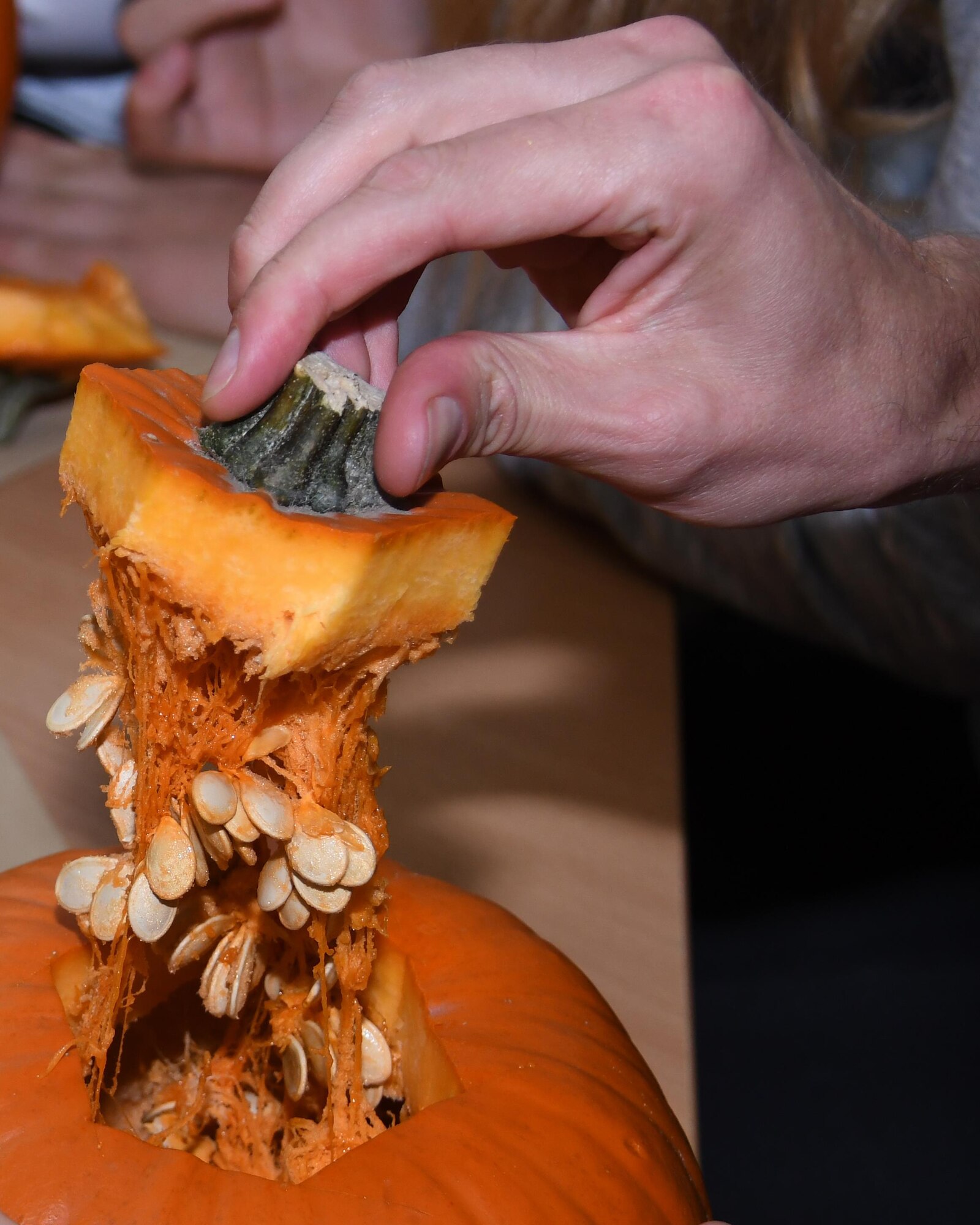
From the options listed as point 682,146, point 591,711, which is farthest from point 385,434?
point 591,711

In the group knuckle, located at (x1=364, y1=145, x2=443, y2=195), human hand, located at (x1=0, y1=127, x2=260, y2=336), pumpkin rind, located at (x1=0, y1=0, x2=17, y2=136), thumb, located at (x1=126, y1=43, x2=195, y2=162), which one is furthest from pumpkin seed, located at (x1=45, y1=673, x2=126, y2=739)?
thumb, located at (x1=126, y1=43, x2=195, y2=162)

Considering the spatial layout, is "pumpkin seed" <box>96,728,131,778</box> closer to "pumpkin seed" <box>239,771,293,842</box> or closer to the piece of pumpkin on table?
"pumpkin seed" <box>239,771,293,842</box>

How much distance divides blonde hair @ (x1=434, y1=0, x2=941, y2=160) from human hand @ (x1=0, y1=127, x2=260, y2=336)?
1.95 feet

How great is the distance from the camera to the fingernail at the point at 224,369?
474 millimetres

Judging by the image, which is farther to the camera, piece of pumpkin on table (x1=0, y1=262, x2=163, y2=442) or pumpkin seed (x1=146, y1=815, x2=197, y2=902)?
piece of pumpkin on table (x1=0, y1=262, x2=163, y2=442)

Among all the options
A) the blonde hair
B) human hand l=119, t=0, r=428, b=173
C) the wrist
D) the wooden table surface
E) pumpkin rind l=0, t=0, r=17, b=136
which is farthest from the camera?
human hand l=119, t=0, r=428, b=173

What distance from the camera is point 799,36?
96cm

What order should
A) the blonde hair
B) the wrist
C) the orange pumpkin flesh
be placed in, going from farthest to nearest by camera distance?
the orange pumpkin flesh
the blonde hair
the wrist

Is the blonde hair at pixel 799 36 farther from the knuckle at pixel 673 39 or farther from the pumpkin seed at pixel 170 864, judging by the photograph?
the pumpkin seed at pixel 170 864

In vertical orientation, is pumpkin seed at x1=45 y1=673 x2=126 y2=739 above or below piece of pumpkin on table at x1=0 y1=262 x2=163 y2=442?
above

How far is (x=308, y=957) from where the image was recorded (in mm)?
580

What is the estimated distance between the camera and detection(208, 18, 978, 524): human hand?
0.49 metres

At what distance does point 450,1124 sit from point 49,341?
3.00 feet

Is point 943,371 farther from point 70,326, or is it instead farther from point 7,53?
point 7,53
